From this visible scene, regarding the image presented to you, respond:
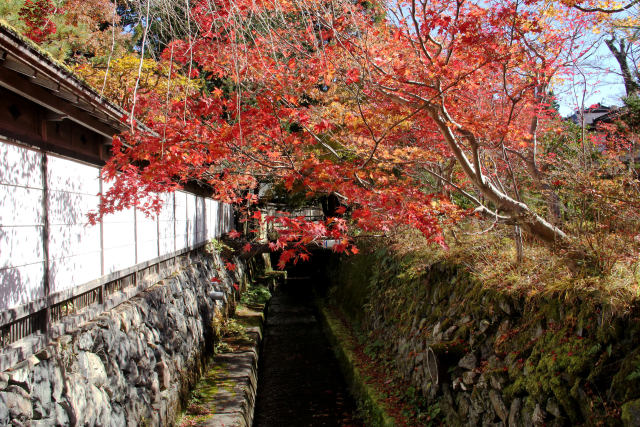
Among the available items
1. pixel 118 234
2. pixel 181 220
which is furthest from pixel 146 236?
pixel 181 220

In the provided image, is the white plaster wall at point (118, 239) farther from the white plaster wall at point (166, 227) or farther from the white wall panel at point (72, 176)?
the white plaster wall at point (166, 227)

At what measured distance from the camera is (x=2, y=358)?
359cm

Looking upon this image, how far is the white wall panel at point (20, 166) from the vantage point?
3.97 meters

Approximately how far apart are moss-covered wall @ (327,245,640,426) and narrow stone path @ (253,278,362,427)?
1605 millimetres

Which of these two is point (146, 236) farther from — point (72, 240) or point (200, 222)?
point (200, 222)

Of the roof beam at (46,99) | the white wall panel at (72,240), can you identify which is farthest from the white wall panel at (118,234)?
the roof beam at (46,99)

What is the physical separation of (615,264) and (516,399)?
207 cm

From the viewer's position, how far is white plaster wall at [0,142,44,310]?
3904 millimetres

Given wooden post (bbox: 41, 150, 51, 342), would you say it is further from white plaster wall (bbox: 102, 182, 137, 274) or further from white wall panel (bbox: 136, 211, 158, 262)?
white wall panel (bbox: 136, 211, 158, 262)

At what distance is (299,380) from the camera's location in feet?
37.1

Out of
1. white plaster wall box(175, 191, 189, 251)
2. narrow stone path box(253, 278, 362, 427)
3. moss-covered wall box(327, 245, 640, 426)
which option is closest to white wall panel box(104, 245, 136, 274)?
white plaster wall box(175, 191, 189, 251)

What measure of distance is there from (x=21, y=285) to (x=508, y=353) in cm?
593

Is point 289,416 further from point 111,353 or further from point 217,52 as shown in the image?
point 217,52

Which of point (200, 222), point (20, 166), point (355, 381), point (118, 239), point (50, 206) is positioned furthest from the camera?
point (200, 222)
